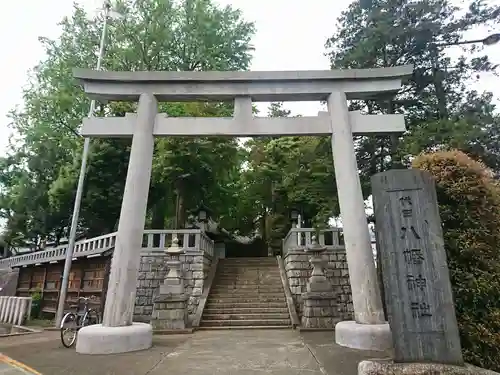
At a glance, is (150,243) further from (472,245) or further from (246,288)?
(472,245)

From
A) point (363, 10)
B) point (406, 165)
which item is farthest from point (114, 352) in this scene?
point (363, 10)

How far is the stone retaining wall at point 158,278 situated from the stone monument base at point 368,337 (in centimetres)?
640

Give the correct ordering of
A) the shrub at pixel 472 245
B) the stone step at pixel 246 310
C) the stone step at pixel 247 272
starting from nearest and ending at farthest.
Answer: the shrub at pixel 472 245 → the stone step at pixel 246 310 → the stone step at pixel 247 272

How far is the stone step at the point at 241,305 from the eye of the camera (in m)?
10.8

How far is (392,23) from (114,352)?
1214cm

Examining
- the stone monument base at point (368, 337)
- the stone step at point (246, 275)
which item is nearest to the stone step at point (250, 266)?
the stone step at point (246, 275)

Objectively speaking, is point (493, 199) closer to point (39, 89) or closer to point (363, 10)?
point (363, 10)

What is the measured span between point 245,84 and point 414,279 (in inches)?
197

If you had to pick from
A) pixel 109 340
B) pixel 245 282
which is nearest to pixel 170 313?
pixel 109 340

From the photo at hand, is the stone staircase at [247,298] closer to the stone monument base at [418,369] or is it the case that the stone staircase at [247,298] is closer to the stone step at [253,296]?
the stone step at [253,296]

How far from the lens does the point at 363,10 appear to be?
1255 centimetres

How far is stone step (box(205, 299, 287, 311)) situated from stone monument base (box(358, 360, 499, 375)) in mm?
7288

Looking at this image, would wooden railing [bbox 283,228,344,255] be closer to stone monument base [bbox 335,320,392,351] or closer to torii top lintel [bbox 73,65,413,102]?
torii top lintel [bbox 73,65,413,102]

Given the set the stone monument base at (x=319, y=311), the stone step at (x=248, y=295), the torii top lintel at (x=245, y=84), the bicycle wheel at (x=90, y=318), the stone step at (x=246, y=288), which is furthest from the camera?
the stone step at (x=246, y=288)
